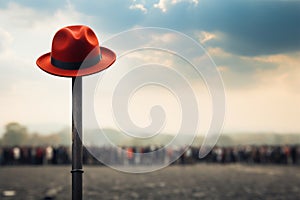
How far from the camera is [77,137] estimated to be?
459 cm

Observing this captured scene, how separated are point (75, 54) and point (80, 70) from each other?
15cm

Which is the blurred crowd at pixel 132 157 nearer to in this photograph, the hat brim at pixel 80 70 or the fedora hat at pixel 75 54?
the hat brim at pixel 80 70

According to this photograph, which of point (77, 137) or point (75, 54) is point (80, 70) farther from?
point (77, 137)

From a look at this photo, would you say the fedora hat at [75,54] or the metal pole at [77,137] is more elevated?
the fedora hat at [75,54]

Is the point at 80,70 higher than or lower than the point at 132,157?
higher

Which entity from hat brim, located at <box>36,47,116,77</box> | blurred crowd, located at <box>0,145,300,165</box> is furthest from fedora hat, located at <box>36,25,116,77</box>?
blurred crowd, located at <box>0,145,300,165</box>

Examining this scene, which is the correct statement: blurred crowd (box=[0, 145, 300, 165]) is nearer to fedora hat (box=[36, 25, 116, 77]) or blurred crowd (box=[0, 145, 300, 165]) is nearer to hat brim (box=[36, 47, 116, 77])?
hat brim (box=[36, 47, 116, 77])

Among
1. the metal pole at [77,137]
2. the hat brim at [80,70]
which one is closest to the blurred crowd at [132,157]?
the hat brim at [80,70]

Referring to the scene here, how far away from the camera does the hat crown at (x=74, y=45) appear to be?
15.3 feet

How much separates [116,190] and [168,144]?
1229 centimetres

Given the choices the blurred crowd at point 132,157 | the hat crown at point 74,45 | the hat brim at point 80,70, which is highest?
the hat crown at point 74,45

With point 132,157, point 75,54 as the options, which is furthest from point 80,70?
point 132,157

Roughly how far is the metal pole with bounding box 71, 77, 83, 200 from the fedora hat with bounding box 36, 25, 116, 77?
0.38 ft

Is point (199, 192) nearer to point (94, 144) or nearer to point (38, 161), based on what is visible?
point (94, 144)
